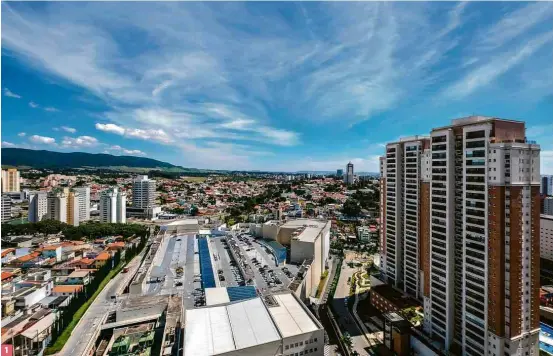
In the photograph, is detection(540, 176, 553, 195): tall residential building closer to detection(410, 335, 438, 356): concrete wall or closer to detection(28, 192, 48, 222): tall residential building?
detection(410, 335, 438, 356): concrete wall

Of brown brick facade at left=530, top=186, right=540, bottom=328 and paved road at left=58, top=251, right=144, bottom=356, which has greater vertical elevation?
brown brick facade at left=530, top=186, right=540, bottom=328

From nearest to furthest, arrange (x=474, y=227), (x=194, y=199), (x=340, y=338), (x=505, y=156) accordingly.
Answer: (x=505, y=156) < (x=474, y=227) < (x=340, y=338) < (x=194, y=199)

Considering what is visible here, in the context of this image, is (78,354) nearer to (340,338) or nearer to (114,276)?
(114,276)


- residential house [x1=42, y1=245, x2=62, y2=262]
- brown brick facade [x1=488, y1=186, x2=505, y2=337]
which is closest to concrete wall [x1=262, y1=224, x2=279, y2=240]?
residential house [x1=42, y1=245, x2=62, y2=262]

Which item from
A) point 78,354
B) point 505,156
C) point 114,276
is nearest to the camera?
point 505,156

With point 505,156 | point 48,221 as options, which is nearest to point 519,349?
point 505,156

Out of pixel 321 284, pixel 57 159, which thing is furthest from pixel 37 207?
pixel 57 159

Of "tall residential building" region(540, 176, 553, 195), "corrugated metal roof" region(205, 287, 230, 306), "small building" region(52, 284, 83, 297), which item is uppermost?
"tall residential building" region(540, 176, 553, 195)
